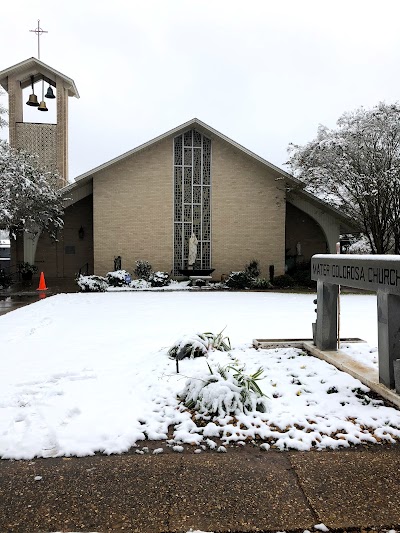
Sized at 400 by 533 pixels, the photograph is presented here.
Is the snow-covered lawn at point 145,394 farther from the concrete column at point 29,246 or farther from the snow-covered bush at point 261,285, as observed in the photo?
the concrete column at point 29,246

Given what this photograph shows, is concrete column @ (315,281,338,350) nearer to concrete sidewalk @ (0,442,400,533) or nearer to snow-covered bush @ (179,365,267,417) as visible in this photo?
snow-covered bush @ (179,365,267,417)

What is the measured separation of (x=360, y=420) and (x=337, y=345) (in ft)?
7.81

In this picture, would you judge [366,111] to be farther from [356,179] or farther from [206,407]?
[206,407]

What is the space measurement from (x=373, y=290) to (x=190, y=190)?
674 inches

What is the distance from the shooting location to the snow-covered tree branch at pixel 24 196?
15.9 metres

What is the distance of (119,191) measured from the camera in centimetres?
2031

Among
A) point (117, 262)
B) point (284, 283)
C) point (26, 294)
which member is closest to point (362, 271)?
point (26, 294)

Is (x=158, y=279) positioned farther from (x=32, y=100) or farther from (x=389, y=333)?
(x=389, y=333)

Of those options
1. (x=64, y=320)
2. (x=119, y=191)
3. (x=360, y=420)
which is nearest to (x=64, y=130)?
(x=119, y=191)

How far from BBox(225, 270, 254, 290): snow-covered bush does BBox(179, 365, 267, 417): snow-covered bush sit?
14727mm

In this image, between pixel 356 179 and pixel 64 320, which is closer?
pixel 64 320

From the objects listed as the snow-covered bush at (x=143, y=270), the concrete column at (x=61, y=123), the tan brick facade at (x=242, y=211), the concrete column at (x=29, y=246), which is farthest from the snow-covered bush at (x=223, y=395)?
the concrete column at (x=61, y=123)

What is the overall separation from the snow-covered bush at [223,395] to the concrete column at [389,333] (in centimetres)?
130

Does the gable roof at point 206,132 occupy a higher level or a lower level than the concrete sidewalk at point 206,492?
higher
